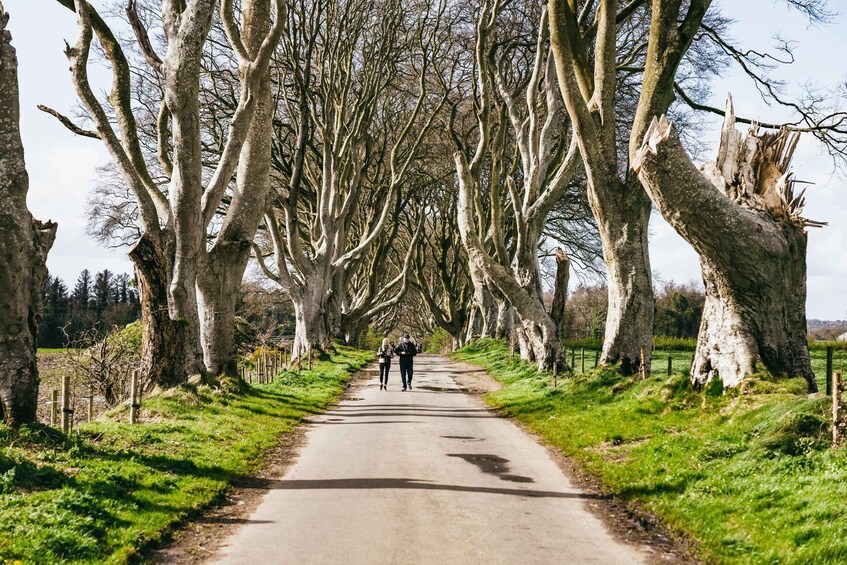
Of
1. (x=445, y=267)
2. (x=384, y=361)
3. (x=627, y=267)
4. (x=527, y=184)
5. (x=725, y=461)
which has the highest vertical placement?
(x=527, y=184)

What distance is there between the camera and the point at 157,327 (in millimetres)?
13789

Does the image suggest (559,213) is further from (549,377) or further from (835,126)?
(835,126)

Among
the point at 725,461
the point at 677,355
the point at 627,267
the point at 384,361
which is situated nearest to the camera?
the point at 725,461

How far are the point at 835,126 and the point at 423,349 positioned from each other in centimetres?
5619

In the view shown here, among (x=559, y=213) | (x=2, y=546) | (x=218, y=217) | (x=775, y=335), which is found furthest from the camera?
(x=559, y=213)

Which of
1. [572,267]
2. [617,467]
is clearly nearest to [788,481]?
[617,467]

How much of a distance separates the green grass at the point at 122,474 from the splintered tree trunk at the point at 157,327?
1.57 feet

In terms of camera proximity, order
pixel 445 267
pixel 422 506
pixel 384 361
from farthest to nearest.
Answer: pixel 445 267, pixel 384 361, pixel 422 506

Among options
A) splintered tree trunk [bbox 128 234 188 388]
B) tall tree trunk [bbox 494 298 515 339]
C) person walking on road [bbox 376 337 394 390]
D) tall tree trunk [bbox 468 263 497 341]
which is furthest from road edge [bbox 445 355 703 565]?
tall tree trunk [bbox 468 263 497 341]

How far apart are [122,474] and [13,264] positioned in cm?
279

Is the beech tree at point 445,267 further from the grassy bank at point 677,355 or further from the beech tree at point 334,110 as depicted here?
the beech tree at point 334,110

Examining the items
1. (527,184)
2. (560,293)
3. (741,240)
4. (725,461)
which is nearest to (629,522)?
(725,461)

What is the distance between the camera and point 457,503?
8.04 m

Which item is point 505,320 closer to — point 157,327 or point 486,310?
point 486,310
